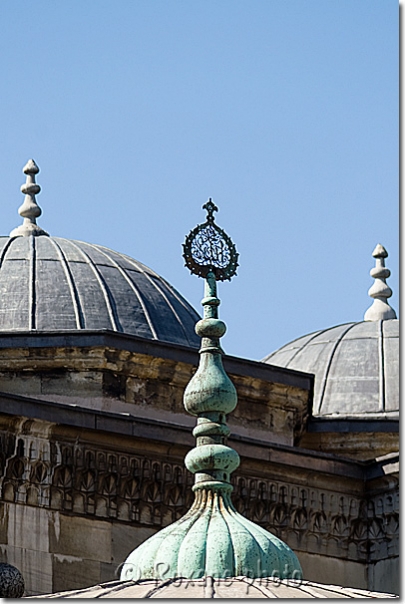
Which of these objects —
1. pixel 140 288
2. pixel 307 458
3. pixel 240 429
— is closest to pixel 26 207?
pixel 140 288

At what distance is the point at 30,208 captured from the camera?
92.2 feet

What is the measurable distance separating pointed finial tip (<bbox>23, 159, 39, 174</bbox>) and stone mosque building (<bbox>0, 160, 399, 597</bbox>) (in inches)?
0.9

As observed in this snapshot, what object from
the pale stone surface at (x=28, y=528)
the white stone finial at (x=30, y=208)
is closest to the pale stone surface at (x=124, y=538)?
the pale stone surface at (x=28, y=528)

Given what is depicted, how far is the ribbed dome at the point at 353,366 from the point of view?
94.4 ft

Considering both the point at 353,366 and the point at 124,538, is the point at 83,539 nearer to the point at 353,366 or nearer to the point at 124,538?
the point at 124,538

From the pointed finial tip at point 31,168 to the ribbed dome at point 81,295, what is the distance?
6.00 ft

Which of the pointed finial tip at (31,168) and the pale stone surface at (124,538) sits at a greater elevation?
the pointed finial tip at (31,168)

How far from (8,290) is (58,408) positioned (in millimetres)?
5128

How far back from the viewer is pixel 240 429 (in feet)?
79.5

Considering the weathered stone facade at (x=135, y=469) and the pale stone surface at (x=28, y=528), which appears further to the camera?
the weathered stone facade at (x=135, y=469)

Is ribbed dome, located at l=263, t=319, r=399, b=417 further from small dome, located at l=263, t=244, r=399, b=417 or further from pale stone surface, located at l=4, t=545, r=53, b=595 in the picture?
pale stone surface, located at l=4, t=545, r=53, b=595

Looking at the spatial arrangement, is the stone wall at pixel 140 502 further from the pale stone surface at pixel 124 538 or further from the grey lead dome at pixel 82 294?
the grey lead dome at pixel 82 294

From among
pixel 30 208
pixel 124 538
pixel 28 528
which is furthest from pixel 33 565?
pixel 30 208

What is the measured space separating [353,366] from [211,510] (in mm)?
18654
